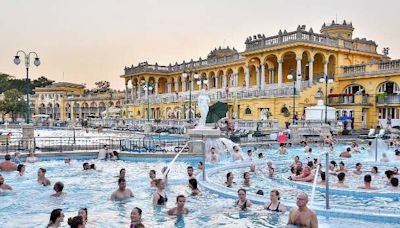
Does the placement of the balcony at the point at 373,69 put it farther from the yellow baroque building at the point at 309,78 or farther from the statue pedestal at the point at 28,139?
the statue pedestal at the point at 28,139

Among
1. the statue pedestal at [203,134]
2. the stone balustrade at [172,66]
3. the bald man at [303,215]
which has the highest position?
the stone balustrade at [172,66]

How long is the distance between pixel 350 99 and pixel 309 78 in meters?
5.90

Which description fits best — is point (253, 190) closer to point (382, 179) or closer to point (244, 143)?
point (382, 179)

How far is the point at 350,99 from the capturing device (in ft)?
128

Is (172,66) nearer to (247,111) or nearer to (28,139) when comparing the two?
(247,111)

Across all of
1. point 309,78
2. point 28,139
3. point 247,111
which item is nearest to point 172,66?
point 247,111

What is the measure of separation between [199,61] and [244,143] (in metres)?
39.6

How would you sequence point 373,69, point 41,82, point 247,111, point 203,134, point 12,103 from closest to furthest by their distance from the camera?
point 203,134 < point 373,69 < point 247,111 < point 12,103 < point 41,82

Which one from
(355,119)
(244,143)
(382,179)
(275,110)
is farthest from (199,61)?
(382,179)

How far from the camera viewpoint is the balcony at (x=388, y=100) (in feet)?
120

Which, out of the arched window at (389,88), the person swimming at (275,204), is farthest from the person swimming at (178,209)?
the arched window at (389,88)

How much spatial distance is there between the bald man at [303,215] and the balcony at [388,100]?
32.7 meters

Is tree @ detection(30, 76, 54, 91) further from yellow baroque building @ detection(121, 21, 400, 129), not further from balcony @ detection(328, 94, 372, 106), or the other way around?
balcony @ detection(328, 94, 372, 106)

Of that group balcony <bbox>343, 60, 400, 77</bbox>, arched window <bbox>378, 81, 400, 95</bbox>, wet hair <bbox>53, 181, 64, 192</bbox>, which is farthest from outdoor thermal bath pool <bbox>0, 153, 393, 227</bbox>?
balcony <bbox>343, 60, 400, 77</bbox>
